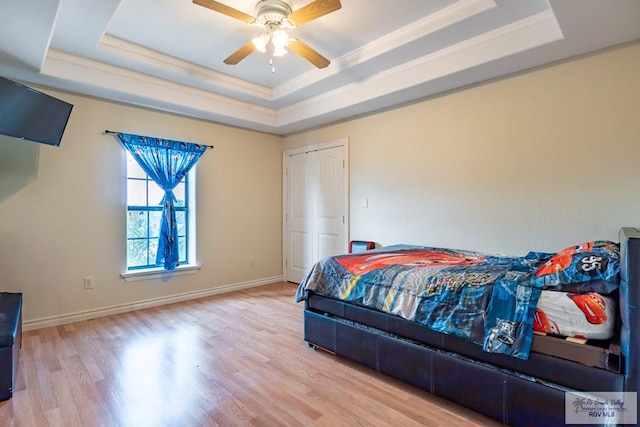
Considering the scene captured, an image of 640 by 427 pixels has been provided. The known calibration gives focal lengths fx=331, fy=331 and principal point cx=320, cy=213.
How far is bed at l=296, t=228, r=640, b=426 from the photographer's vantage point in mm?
1508

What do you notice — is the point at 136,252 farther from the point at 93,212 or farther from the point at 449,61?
the point at 449,61

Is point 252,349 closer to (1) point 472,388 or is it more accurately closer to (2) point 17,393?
(2) point 17,393

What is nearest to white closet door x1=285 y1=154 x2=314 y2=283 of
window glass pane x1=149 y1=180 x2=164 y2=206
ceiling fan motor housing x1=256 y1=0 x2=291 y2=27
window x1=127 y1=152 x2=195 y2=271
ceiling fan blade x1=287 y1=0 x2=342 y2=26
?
window x1=127 y1=152 x2=195 y2=271

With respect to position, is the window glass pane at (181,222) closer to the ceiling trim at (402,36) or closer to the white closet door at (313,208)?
the white closet door at (313,208)

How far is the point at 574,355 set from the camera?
5.10 feet

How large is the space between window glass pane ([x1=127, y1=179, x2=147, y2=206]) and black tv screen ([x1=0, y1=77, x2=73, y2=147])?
3.50 feet

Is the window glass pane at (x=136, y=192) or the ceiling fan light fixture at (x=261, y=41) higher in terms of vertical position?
the ceiling fan light fixture at (x=261, y=41)

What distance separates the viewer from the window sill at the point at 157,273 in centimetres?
383

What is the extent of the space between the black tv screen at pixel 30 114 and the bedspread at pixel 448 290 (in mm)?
2537

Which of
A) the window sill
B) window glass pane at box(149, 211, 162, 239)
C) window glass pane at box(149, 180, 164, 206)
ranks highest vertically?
window glass pane at box(149, 180, 164, 206)

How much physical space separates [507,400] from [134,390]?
2.21 meters

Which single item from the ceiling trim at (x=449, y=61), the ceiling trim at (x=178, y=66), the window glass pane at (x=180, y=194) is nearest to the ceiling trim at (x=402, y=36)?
the ceiling trim at (x=449, y=61)

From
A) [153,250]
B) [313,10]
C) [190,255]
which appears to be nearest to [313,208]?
[190,255]

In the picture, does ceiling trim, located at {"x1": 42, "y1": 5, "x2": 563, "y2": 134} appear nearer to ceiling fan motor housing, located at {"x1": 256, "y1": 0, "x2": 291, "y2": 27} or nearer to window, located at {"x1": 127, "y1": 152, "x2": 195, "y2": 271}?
window, located at {"x1": 127, "y1": 152, "x2": 195, "y2": 271}
